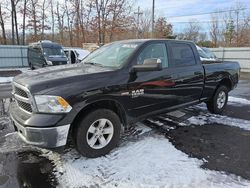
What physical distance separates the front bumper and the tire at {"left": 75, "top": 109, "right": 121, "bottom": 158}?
264 millimetres

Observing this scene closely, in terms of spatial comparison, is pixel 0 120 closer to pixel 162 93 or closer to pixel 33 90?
pixel 33 90

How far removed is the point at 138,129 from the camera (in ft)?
16.7

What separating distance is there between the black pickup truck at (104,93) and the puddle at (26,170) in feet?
1.47

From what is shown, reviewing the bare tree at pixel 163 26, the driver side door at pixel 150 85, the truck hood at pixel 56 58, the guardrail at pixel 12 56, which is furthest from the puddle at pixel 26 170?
the bare tree at pixel 163 26

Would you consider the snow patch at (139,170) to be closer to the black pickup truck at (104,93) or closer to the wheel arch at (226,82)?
the black pickup truck at (104,93)

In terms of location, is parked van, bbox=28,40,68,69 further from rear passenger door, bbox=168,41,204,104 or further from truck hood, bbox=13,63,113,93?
truck hood, bbox=13,63,113,93

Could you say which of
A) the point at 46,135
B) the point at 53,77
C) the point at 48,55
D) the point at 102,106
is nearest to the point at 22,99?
the point at 53,77

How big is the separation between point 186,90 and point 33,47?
1547 cm

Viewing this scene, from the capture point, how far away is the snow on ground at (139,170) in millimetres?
3166

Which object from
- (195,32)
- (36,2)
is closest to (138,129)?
(36,2)

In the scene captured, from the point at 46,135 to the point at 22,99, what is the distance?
29.0 inches

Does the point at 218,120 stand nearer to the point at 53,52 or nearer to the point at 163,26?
the point at 53,52

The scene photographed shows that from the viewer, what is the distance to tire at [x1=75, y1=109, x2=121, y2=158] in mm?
Result: 3568

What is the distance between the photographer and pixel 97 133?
148 inches
